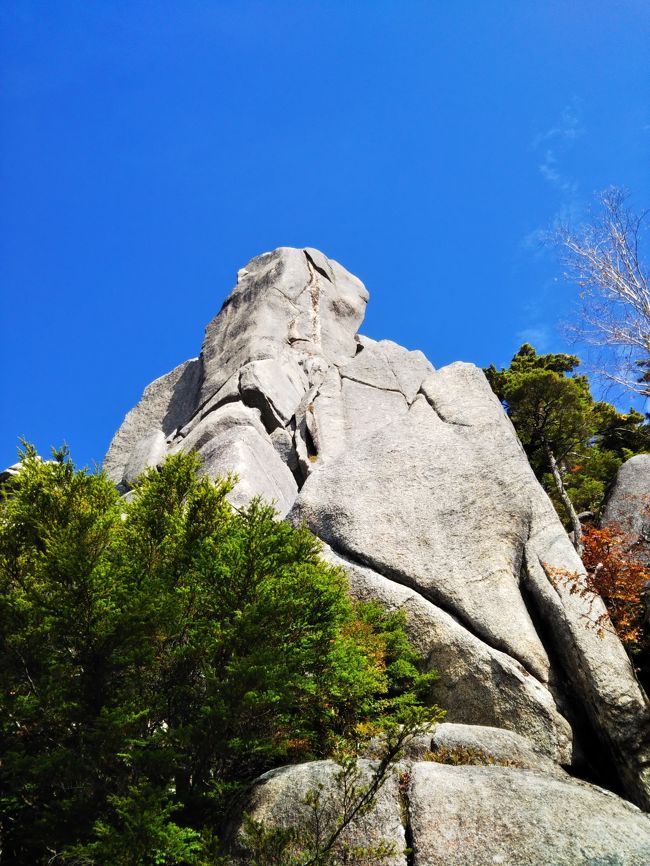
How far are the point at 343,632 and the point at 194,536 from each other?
11.3 ft

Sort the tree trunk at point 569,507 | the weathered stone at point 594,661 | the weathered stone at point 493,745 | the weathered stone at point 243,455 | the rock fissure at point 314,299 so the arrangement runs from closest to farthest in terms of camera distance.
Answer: the weathered stone at point 493,745
the weathered stone at point 594,661
the weathered stone at point 243,455
the tree trunk at point 569,507
the rock fissure at point 314,299

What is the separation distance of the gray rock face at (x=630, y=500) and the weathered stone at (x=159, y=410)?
1834 centimetres

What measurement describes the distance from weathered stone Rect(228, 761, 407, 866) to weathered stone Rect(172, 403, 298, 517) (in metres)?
8.03

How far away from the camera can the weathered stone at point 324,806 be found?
7.89 metres

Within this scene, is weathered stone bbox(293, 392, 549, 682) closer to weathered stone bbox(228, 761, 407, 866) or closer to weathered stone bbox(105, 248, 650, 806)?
weathered stone bbox(105, 248, 650, 806)

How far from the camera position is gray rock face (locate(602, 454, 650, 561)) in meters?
18.4

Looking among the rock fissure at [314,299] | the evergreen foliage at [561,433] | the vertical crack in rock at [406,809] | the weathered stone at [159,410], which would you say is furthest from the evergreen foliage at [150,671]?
the rock fissure at [314,299]

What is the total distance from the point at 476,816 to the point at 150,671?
4.41 meters

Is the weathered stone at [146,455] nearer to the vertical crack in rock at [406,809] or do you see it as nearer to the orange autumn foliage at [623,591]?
the orange autumn foliage at [623,591]

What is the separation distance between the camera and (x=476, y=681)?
40.1 feet

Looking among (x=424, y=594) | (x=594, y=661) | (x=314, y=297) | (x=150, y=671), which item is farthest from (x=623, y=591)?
(x=314, y=297)

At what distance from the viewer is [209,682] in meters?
8.33

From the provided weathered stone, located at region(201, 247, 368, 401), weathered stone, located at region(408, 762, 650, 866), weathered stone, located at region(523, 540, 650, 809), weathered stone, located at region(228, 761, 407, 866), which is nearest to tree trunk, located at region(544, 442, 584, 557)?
weathered stone, located at region(523, 540, 650, 809)

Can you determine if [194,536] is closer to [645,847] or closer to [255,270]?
[645,847]
